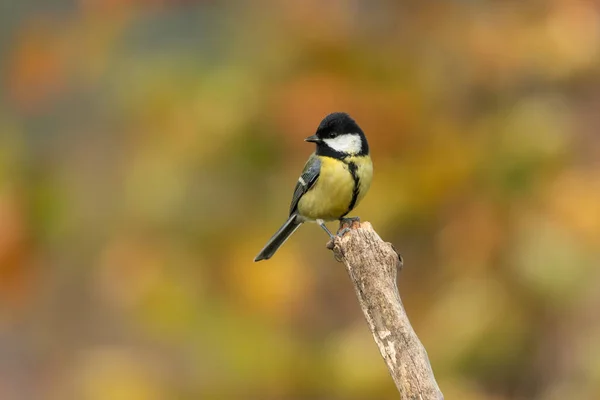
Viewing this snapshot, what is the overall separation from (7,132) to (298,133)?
2512 mm

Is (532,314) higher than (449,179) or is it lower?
lower

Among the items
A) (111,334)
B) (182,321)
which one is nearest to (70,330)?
(111,334)

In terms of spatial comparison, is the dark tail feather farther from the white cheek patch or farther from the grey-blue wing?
the white cheek patch

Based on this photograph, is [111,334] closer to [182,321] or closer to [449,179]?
[182,321]

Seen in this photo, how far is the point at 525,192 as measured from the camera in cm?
540

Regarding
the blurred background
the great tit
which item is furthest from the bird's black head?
the blurred background

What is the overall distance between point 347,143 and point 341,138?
0.04 meters

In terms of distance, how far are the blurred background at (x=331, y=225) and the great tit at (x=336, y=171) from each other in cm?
141

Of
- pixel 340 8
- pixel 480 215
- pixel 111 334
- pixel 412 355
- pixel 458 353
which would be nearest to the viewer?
pixel 412 355

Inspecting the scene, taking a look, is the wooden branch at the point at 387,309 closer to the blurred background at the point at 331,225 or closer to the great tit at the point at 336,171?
the great tit at the point at 336,171

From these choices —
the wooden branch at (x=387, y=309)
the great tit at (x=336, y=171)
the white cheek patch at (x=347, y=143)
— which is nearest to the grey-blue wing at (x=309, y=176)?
the great tit at (x=336, y=171)

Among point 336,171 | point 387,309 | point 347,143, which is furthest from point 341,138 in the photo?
point 387,309

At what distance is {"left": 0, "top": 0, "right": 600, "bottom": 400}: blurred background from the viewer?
16.9ft

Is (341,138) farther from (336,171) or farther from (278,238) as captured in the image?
(278,238)
